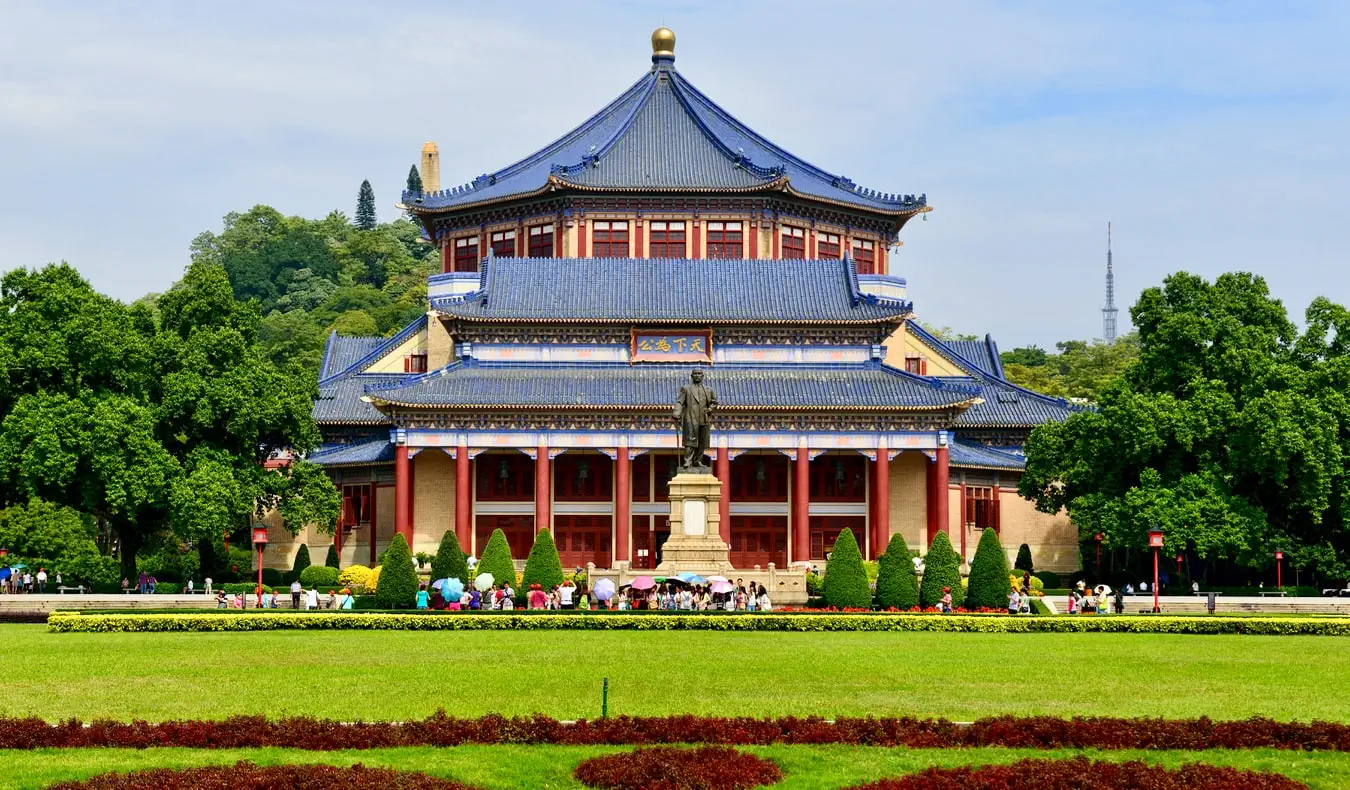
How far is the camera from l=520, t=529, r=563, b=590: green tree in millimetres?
53031

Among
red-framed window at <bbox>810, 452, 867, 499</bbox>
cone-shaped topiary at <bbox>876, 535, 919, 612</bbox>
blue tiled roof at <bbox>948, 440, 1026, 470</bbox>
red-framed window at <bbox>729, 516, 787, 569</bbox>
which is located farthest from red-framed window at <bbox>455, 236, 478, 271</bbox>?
cone-shaped topiary at <bbox>876, 535, 919, 612</bbox>

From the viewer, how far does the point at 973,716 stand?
78.5 feet

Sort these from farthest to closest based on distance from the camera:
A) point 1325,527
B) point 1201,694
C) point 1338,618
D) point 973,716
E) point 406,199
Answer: point 406,199
point 1325,527
point 1338,618
point 1201,694
point 973,716

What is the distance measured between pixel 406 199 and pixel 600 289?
13802 millimetres

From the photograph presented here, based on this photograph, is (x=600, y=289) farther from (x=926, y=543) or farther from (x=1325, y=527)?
(x=1325, y=527)

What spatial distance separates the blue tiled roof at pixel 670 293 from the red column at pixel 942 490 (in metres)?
5.93

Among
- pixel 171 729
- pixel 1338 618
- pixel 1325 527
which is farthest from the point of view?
pixel 1325 527

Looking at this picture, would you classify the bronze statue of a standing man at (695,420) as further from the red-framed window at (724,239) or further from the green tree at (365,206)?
the green tree at (365,206)

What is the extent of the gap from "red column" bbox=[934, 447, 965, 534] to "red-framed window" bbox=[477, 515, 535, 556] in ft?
49.5

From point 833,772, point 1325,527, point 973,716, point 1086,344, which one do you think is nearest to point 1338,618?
point 1325,527

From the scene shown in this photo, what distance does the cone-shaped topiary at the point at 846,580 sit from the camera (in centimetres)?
4991

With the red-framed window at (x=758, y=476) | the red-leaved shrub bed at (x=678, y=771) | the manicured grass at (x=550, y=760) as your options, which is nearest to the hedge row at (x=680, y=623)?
Result: the manicured grass at (x=550, y=760)

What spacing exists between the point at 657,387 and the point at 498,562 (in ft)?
52.3

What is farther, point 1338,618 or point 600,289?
point 600,289
